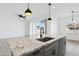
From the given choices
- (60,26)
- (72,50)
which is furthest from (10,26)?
(72,50)

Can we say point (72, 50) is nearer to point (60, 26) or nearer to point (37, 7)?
point (37, 7)

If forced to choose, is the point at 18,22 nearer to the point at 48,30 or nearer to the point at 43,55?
the point at 48,30

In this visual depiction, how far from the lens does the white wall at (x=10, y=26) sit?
9.76m

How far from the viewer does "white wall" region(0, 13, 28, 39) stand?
976cm

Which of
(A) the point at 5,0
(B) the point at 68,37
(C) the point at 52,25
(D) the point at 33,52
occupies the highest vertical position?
(A) the point at 5,0

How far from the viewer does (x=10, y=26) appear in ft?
34.6

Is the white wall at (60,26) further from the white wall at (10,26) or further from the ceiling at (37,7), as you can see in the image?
the white wall at (10,26)

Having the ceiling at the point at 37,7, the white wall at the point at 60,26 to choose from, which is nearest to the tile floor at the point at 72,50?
the ceiling at the point at 37,7

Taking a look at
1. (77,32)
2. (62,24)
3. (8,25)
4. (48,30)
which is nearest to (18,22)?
(8,25)

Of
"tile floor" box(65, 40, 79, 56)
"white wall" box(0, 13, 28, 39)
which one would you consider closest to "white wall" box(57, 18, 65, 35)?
"tile floor" box(65, 40, 79, 56)

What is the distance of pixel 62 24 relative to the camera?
988 centimetres

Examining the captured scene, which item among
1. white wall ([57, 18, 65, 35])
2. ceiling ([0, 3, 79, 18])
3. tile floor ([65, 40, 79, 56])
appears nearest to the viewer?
tile floor ([65, 40, 79, 56])

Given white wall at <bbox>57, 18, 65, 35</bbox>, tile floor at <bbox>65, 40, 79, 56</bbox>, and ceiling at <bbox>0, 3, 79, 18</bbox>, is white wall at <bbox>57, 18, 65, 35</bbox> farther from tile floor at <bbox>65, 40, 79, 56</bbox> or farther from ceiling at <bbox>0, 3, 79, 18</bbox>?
tile floor at <bbox>65, 40, 79, 56</bbox>

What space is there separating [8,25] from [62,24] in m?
5.79
